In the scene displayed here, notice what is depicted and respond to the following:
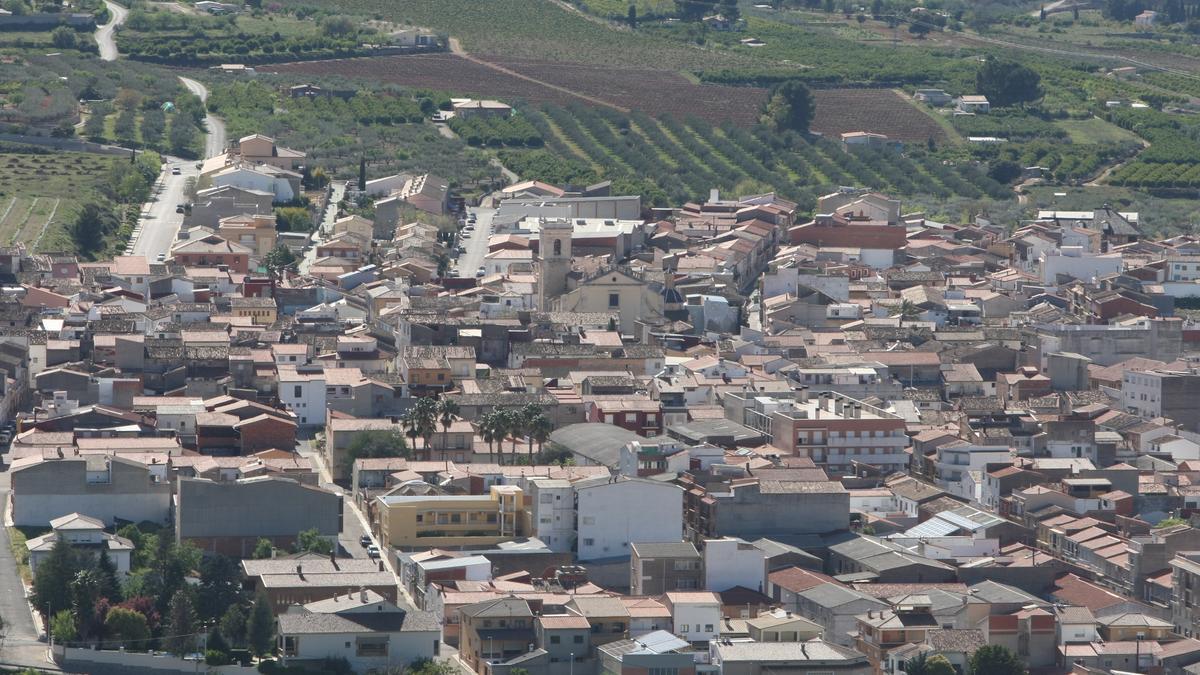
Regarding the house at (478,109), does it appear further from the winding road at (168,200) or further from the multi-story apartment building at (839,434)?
the multi-story apartment building at (839,434)

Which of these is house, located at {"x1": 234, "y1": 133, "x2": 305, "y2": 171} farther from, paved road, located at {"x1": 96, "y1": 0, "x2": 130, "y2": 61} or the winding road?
paved road, located at {"x1": 96, "y1": 0, "x2": 130, "y2": 61}

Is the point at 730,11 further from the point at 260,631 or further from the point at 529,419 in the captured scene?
the point at 260,631

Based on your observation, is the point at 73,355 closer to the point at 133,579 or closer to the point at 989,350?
the point at 133,579

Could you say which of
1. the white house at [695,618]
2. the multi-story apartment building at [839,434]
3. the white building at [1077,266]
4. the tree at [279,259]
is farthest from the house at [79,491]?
the white building at [1077,266]

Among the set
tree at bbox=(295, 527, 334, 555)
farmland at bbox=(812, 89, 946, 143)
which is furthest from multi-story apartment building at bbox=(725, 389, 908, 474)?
farmland at bbox=(812, 89, 946, 143)

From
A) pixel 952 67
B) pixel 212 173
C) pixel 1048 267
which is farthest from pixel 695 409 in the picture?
pixel 952 67
